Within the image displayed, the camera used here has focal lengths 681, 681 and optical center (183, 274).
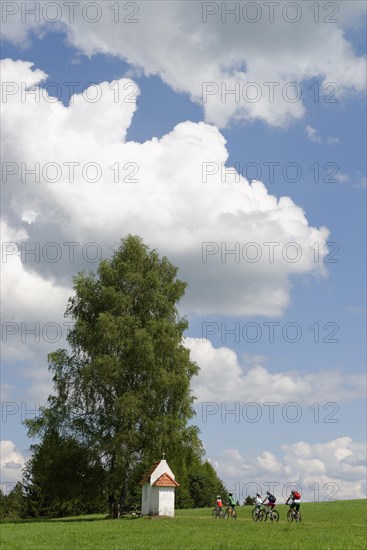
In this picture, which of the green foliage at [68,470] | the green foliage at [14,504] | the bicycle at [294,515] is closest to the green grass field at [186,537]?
the bicycle at [294,515]

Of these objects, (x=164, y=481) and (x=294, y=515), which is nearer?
(x=294, y=515)

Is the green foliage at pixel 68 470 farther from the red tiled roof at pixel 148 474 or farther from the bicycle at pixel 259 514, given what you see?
the bicycle at pixel 259 514

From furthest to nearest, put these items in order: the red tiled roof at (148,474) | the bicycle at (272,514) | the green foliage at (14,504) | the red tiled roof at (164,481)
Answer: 1. the green foliage at (14,504)
2. the red tiled roof at (148,474)
3. the red tiled roof at (164,481)
4. the bicycle at (272,514)

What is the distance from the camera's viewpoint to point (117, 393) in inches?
1877

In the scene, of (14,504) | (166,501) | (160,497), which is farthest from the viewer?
(14,504)

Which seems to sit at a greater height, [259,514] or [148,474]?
[148,474]

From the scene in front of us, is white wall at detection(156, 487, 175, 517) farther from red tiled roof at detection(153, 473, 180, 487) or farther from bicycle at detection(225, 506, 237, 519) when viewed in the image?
bicycle at detection(225, 506, 237, 519)

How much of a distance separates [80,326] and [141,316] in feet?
15.0

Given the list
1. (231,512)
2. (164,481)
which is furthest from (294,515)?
(164,481)

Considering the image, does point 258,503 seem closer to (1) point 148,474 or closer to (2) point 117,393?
(1) point 148,474

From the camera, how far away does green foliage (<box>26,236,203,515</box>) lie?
152 feet

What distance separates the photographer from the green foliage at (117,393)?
46250 millimetres

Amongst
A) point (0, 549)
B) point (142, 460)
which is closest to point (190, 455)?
point (142, 460)

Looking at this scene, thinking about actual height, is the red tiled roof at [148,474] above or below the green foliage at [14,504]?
above
